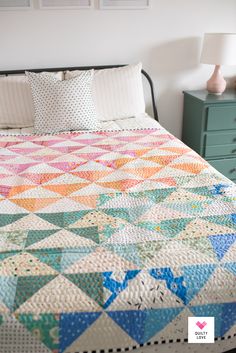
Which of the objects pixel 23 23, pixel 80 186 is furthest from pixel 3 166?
pixel 23 23

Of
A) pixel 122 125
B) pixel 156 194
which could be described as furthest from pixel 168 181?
pixel 122 125

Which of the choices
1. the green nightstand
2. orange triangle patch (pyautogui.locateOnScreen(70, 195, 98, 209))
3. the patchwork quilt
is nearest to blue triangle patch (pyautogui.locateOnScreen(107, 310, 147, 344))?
the patchwork quilt

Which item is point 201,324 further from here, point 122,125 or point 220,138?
point 220,138

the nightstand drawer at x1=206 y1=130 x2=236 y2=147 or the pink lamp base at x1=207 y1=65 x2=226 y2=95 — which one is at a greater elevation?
the pink lamp base at x1=207 y1=65 x2=226 y2=95

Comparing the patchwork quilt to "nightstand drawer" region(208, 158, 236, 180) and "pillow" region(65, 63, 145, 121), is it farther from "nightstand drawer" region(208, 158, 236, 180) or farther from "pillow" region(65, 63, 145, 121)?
"nightstand drawer" region(208, 158, 236, 180)

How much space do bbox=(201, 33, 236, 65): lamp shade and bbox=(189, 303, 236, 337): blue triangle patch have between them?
2.03 meters

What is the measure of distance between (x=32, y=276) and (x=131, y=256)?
0.29 m

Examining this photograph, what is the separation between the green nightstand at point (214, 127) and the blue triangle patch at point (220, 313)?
1.82 m

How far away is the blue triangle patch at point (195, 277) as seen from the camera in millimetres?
1020

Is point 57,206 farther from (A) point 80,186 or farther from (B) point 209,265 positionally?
(B) point 209,265

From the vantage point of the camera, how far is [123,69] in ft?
8.46

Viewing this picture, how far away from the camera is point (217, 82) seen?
278 centimetres

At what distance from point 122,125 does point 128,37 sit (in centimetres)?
78

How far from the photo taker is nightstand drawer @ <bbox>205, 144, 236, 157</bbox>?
275cm
